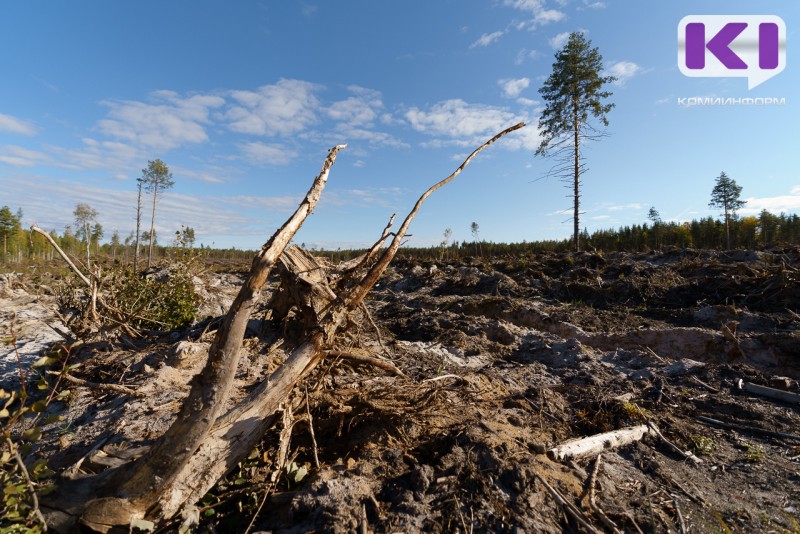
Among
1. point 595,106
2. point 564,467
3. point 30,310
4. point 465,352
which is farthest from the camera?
point 595,106

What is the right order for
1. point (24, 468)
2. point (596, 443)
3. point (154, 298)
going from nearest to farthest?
point (24, 468) → point (596, 443) → point (154, 298)

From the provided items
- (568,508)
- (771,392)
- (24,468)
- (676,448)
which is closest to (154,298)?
(24,468)

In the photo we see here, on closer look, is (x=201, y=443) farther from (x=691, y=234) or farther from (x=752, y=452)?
(x=691, y=234)

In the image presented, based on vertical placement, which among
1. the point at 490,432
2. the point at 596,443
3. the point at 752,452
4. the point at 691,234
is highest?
the point at 691,234

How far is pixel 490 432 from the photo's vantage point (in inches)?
105

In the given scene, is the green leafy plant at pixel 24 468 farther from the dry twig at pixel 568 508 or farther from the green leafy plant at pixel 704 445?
the green leafy plant at pixel 704 445

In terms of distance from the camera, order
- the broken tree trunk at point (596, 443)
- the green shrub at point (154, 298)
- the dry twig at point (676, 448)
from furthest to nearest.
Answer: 1. the green shrub at point (154, 298)
2. the dry twig at point (676, 448)
3. the broken tree trunk at point (596, 443)

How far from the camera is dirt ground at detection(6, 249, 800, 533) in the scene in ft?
6.81

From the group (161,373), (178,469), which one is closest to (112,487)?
(178,469)

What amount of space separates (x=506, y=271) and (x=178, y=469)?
15188mm

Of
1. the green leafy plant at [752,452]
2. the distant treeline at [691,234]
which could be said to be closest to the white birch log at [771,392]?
the green leafy plant at [752,452]

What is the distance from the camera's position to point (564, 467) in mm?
2445

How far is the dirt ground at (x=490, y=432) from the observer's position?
2.08m

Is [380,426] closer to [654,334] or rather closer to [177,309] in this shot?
[177,309]
